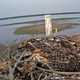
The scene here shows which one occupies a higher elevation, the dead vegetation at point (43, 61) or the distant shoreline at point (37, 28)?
the dead vegetation at point (43, 61)

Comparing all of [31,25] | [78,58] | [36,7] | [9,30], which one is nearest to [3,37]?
[9,30]

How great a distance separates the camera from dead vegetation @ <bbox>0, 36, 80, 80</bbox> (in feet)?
4.01

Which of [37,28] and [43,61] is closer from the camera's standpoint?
[43,61]

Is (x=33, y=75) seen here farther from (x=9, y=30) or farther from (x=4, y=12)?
(x=4, y=12)

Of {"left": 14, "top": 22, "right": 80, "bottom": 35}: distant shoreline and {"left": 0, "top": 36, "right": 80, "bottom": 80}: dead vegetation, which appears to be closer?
{"left": 0, "top": 36, "right": 80, "bottom": 80}: dead vegetation

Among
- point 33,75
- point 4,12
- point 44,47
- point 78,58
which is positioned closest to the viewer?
point 33,75

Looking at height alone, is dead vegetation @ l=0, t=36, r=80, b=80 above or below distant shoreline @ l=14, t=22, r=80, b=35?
above

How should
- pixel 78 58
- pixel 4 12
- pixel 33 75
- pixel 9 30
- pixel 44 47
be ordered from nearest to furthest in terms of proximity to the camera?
pixel 33 75, pixel 78 58, pixel 44 47, pixel 9 30, pixel 4 12

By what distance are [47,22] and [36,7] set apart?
8.0 inches

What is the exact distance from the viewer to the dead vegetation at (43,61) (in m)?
1.22

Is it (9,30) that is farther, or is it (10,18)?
(10,18)

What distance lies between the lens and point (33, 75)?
1236 millimetres

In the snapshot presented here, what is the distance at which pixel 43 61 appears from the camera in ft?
4.33

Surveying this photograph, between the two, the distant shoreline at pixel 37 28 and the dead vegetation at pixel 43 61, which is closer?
the dead vegetation at pixel 43 61
